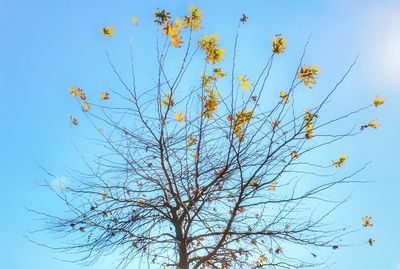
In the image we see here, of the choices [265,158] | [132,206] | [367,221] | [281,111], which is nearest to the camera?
[281,111]

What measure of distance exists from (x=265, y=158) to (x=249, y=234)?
1.27 meters

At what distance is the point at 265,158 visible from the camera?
487cm

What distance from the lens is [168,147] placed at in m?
5.31

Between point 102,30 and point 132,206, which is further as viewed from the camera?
point 132,206

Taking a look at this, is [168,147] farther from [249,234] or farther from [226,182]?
[249,234]

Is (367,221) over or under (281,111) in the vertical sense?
under

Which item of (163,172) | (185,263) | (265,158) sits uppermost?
(163,172)

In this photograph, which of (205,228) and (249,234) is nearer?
(249,234)

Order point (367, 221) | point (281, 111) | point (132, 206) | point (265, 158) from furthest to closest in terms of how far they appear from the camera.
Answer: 1. point (132, 206)
2. point (367, 221)
3. point (265, 158)
4. point (281, 111)

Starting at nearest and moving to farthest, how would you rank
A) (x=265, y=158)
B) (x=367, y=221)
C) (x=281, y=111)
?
(x=281, y=111)
(x=265, y=158)
(x=367, y=221)

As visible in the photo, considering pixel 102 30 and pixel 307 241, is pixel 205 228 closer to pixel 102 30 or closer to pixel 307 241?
pixel 307 241

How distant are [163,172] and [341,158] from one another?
2.55 metres

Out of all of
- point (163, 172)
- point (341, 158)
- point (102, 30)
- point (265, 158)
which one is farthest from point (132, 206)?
point (341, 158)

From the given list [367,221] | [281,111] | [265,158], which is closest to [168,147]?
[265,158]
